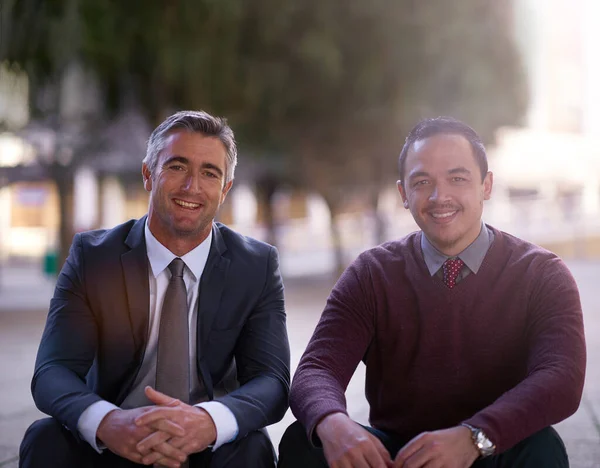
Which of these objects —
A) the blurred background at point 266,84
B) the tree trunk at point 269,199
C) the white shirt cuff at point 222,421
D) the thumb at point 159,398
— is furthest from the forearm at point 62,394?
the tree trunk at point 269,199

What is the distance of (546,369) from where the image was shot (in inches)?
102

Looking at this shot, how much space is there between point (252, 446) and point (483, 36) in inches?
573

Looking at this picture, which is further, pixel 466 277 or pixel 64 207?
pixel 64 207

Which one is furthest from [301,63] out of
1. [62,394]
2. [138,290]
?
[62,394]

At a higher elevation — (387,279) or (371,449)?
(387,279)

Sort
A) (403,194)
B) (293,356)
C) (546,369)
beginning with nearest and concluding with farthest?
(546,369)
(403,194)
(293,356)

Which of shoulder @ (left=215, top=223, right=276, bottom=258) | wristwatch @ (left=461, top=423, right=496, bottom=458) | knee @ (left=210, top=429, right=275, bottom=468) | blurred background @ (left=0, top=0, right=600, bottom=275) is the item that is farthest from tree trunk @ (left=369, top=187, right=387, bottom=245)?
wristwatch @ (left=461, top=423, right=496, bottom=458)

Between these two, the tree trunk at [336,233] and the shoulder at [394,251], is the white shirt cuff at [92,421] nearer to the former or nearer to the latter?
the shoulder at [394,251]

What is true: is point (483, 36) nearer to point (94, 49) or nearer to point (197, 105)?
point (197, 105)

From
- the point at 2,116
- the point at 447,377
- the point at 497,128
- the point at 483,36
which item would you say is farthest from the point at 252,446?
the point at 497,128

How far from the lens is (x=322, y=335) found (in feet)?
9.61

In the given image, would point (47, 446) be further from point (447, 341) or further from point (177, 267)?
point (447, 341)

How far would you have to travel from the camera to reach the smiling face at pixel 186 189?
9.86 feet

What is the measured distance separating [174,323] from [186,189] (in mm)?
508
